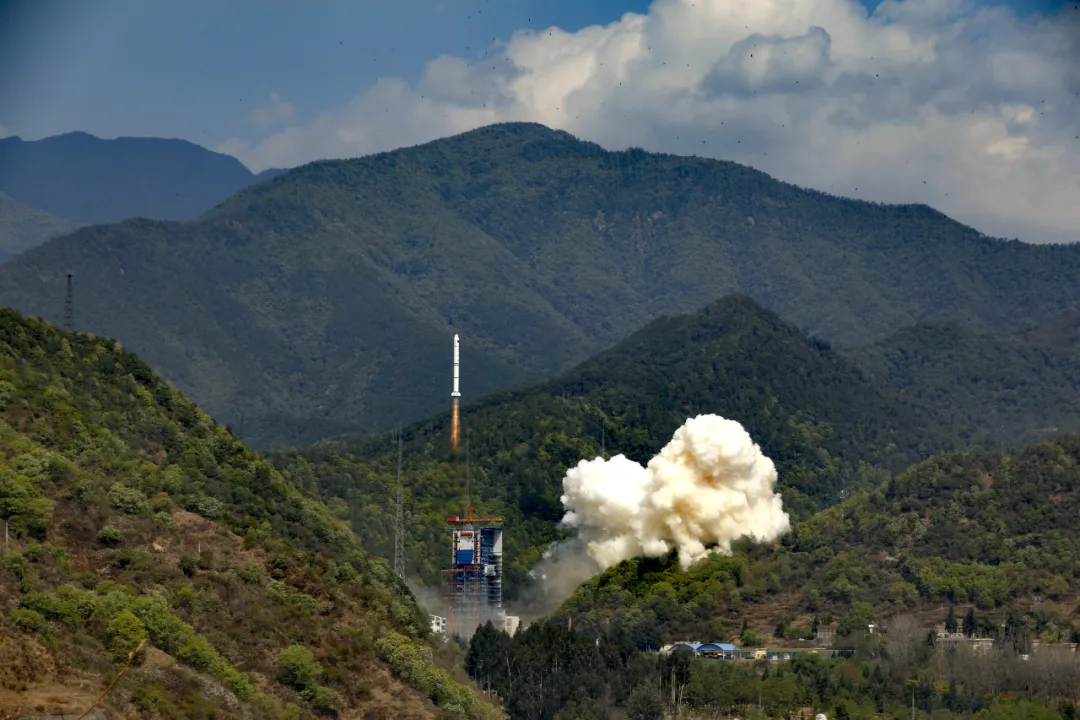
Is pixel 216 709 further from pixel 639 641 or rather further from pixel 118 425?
pixel 639 641

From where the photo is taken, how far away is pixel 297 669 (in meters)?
130

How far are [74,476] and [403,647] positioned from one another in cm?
2543

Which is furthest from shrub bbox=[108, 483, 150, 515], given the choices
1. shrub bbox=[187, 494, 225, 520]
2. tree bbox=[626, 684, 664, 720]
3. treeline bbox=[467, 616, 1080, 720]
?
tree bbox=[626, 684, 664, 720]

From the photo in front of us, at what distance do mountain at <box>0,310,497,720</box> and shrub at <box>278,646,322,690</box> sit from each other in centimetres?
13

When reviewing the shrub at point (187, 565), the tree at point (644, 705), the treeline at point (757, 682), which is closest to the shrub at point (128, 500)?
the shrub at point (187, 565)

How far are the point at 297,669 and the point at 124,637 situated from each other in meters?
13.8

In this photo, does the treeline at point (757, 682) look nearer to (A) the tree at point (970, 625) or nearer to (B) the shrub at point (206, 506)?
(A) the tree at point (970, 625)

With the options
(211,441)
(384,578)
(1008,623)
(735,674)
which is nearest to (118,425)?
(211,441)

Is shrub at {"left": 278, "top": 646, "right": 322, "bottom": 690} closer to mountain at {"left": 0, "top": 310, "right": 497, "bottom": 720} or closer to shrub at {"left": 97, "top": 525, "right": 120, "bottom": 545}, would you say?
mountain at {"left": 0, "top": 310, "right": 497, "bottom": 720}

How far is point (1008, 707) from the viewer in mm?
156000

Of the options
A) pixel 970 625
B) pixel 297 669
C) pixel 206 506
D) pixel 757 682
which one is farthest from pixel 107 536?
pixel 970 625

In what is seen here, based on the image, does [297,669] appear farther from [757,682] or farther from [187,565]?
[757,682]

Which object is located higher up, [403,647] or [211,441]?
[211,441]

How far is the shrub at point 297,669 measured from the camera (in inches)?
5103
